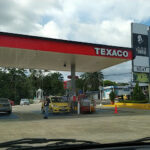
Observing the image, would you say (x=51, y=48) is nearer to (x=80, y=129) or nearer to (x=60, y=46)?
(x=60, y=46)

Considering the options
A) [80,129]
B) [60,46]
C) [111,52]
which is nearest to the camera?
[80,129]

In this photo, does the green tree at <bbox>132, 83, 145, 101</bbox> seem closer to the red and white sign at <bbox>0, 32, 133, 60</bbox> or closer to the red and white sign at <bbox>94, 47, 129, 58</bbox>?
the red and white sign at <bbox>0, 32, 133, 60</bbox>

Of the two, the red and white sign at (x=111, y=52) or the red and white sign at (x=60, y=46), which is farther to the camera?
the red and white sign at (x=111, y=52)

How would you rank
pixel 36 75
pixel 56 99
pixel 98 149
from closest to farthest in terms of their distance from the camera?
pixel 98 149 < pixel 56 99 < pixel 36 75

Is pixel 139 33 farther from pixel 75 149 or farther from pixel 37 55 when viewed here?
pixel 75 149

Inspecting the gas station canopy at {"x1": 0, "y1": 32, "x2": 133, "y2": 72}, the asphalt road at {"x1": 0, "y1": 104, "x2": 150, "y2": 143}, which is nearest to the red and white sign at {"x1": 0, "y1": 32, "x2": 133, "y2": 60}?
the gas station canopy at {"x1": 0, "y1": 32, "x2": 133, "y2": 72}

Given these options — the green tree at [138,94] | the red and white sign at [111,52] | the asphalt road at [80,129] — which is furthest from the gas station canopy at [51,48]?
the green tree at [138,94]

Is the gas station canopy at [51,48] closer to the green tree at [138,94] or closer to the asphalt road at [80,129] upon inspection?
the asphalt road at [80,129]

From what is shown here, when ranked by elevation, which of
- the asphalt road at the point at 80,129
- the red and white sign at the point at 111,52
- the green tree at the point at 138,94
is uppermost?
the red and white sign at the point at 111,52

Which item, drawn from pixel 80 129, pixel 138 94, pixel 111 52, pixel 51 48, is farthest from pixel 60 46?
pixel 138 94

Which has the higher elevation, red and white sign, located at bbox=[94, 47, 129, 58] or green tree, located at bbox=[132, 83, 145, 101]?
red and white sign, located at bbox=[94, 47, 129, 58]

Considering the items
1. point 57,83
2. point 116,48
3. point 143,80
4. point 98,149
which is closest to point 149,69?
point 143,80

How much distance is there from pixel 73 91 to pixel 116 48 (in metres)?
6.37

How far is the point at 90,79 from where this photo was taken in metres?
85.4
